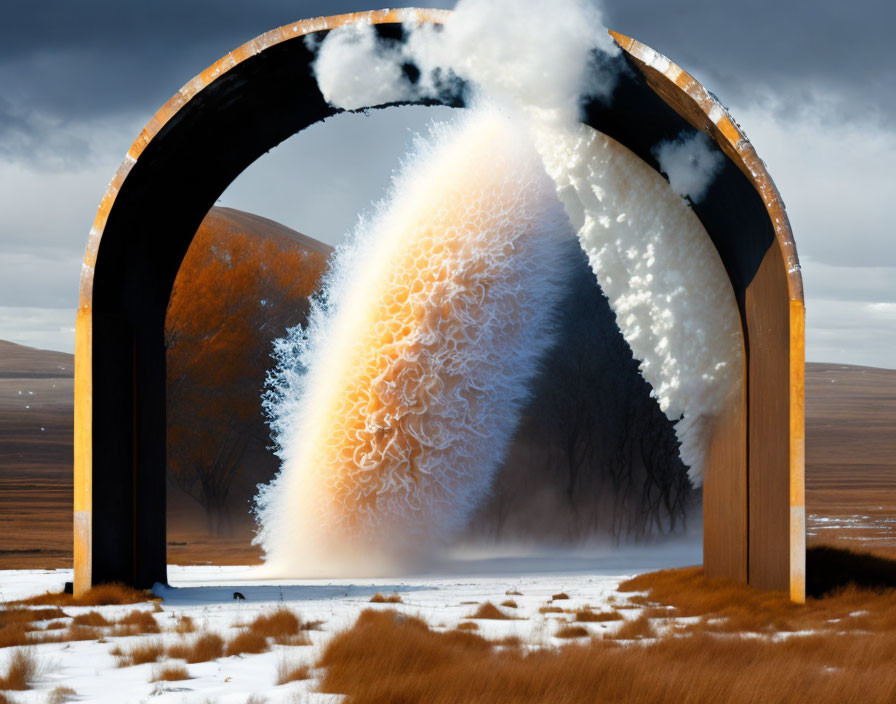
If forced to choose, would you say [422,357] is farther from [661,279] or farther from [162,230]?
[661,279]

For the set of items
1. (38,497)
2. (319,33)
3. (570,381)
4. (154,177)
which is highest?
(319,33)

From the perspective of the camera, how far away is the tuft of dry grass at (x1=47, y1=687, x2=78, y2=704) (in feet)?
13.6

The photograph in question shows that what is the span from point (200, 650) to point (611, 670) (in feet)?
7.75

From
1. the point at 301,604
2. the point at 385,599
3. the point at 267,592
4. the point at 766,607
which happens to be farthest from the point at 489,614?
the point at 267,592

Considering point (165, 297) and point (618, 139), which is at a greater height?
point (618, 139)

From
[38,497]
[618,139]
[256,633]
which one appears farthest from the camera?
[38,497]

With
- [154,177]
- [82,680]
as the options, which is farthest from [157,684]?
[154,177]

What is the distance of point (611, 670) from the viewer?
13.4 ft

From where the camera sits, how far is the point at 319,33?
7.76 m

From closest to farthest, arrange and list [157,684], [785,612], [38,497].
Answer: [157,684] → [785,612] → [38,497]

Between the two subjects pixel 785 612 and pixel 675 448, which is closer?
pixel 785 612

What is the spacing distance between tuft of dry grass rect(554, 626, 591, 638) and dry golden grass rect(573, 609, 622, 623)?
2.10 feet

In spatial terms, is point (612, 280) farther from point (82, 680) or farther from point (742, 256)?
point (82, 680)

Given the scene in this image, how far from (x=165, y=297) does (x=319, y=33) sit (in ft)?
10.2
